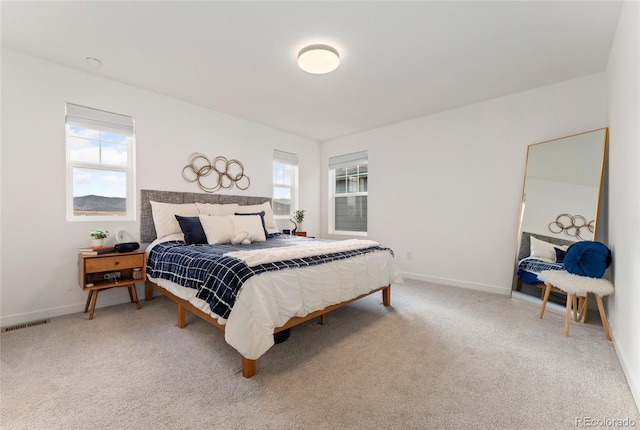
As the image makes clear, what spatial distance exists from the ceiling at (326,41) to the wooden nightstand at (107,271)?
192cm

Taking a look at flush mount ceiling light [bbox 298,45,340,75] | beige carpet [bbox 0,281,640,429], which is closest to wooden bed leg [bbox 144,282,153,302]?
beige carpet [bbox 0,281,640,429]

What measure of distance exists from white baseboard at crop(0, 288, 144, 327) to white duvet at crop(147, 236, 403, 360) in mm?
667

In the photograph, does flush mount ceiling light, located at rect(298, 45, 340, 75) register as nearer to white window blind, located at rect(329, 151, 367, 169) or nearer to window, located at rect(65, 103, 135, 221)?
window, located at rect(65, 103, 135, 221)

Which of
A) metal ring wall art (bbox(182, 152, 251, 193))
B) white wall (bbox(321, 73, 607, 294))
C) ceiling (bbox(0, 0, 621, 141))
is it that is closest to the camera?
ceiling (bbox(0, 0, 621, 141))

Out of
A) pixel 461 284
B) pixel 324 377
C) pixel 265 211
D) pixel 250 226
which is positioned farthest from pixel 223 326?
pixel 461 284

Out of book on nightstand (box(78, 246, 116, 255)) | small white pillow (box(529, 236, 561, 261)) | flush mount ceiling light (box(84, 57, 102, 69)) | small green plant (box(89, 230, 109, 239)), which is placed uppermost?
flush mount ceiling light (box(84, 57, 102, 69))

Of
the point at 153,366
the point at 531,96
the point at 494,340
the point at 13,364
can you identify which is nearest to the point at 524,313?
the point at 494,340

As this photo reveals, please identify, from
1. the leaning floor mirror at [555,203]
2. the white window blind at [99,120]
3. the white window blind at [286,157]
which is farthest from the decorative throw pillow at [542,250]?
the white window blind at [99,120]

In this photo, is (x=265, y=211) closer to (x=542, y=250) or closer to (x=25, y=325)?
(x=25, y=325)

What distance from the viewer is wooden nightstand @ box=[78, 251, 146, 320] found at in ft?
8.21

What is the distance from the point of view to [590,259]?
7.34 feet

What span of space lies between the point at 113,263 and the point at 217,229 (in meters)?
1.01

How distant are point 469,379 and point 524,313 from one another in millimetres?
1586

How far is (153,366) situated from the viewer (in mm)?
1778
